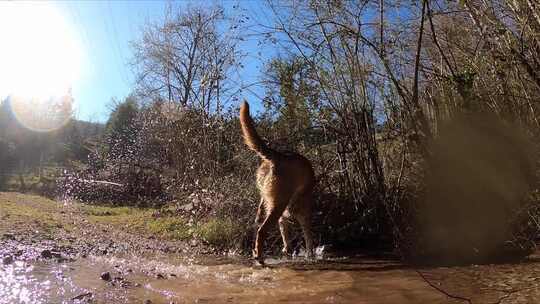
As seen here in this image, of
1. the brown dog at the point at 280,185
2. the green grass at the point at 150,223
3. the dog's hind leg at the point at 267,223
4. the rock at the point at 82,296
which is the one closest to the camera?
the rock at the point at 82,296

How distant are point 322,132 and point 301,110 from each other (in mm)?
447

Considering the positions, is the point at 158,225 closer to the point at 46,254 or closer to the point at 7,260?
the point at 46,254

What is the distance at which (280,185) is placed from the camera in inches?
225

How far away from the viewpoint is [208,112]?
9922mm

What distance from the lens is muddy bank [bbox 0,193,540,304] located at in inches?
143

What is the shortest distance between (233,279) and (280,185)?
151cm

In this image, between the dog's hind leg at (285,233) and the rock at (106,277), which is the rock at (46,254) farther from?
the dog's hind leg at (285,233)

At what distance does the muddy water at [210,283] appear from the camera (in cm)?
365

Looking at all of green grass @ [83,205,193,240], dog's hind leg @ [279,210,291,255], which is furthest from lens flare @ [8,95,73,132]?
dog's hind leg @ [279,210,291,255]

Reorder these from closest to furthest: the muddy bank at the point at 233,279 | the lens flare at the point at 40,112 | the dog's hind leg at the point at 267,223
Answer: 1. the muddy bank at the point at 233,279
2. the dog's hind leg at the point at 267,223
3. the lens flare at the point at 40,112

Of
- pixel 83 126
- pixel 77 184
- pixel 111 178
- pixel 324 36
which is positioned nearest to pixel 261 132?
pixel 324 36

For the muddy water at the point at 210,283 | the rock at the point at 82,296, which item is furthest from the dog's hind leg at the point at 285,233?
the rock at the point at 82,296

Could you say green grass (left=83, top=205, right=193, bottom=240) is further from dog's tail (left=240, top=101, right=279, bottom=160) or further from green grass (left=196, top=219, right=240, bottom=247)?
dog's tail (left=240, top=101, right=279, bottom=160)

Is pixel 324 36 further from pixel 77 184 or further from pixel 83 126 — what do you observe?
pixel 83 126
